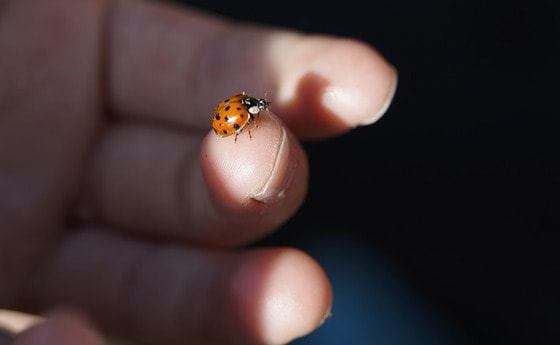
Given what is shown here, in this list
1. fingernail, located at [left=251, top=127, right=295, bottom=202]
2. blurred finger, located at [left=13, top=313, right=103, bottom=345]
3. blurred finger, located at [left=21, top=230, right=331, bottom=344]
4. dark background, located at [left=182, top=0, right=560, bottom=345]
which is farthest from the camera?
dark background, located at [left=182, top=0, right=560, bottom=345]

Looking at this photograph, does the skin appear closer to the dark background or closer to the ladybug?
the ladybug

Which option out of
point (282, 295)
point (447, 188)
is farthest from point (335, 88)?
point (447, 188)

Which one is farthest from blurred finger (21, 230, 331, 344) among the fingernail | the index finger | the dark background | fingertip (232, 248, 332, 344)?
the dark background

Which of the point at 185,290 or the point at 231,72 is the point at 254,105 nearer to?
the point at 231,72

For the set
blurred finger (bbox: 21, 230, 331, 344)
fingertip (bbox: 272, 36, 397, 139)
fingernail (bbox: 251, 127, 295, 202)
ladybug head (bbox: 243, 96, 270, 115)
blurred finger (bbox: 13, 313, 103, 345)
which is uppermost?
fingertip (bbox: 272, 36, 397, 139)

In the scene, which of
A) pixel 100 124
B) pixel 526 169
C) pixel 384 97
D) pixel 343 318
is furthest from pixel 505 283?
pixel 100 124

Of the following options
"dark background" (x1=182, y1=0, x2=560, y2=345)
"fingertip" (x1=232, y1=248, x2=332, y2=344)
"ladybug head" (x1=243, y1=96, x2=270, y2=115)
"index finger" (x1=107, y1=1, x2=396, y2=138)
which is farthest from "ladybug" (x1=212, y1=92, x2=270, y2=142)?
"dark background" (x1=182, y1=0, x2=560, y2=345)

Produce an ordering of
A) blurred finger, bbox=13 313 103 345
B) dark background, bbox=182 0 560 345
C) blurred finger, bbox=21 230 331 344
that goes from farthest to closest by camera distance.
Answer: dark background, bbox=182 0 560 345 < blurred finger, bbox=21 230 331 344 < blurred finger, bbox=13 313 103 345

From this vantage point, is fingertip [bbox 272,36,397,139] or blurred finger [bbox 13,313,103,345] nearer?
blurred finger [bbox 13,313,103,345]

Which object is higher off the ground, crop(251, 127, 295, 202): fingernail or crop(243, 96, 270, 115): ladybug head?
crop(243, 96, 270, 115): ladybug head

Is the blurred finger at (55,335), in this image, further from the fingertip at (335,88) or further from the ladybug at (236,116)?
the fingertip at (335,88)

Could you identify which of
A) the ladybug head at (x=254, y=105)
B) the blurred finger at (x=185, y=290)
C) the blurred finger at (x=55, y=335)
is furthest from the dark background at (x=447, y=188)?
the blurred finger at (x=55, y=335)
